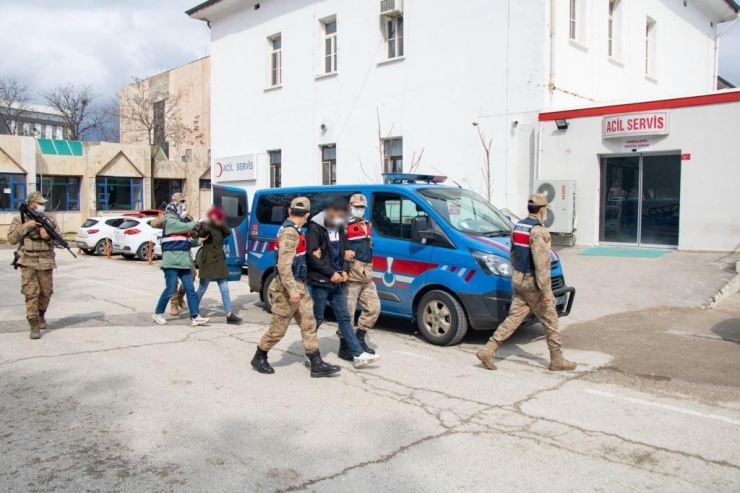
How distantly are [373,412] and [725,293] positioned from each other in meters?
7.95

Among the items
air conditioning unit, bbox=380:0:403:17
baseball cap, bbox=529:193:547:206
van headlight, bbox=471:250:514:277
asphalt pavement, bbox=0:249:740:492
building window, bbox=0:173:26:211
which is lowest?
asphalt pavement, bbox=0:249:740:492

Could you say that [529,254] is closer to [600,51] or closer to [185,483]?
[185,483]

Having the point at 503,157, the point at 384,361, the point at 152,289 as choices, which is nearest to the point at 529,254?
the point at 384,361

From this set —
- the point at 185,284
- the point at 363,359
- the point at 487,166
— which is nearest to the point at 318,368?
the point at 363,359

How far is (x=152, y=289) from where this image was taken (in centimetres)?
1290

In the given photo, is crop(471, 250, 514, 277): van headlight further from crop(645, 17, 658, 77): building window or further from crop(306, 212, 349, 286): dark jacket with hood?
crop(645, 17, 658, 77): building window

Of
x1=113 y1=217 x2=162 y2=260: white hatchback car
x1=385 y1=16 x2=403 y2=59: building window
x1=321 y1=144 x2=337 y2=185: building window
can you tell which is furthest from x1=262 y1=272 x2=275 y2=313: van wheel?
x1=321 y1=144 x2=337 y2=185: building window

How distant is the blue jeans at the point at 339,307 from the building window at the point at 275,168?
55.9 ft

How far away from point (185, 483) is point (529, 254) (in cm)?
407

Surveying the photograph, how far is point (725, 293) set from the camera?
10.5 meters

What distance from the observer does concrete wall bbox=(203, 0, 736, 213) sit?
15820 millimetres

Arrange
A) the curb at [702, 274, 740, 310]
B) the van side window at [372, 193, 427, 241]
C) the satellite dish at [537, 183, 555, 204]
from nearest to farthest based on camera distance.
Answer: the van side window at [372, 193, 427, 241] < the curb at [702, 274, 740, 310] < the satellite dish at [537, 183, 555, 204]

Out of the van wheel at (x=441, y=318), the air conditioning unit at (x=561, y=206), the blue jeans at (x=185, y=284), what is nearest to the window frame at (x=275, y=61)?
the air conditioning unit at (x=561, y=206)

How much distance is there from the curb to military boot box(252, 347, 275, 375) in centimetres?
703
